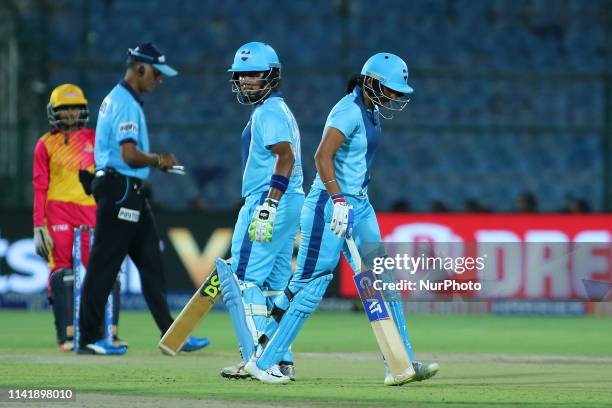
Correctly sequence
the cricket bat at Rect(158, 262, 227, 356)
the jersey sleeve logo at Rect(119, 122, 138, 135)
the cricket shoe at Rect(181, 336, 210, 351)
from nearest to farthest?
the cricket bat at Rect(158, 262, 227, 356)
the jersey sleeve logo at Rect(119, 122, 138, 135)
the cricket shoe at Rect(181, 336, 210, 351)

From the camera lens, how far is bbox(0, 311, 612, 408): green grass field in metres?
8.68

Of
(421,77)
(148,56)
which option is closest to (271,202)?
(148,56)

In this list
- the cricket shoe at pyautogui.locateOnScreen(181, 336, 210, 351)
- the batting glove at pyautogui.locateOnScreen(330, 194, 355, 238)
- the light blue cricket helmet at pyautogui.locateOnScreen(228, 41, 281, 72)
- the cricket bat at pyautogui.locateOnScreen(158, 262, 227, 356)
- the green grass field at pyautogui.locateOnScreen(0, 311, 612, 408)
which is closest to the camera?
the green grass field at pyautogui.locateOnScreen(0, 311, 612, 408)

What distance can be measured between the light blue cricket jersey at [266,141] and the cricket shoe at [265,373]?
1.16 m

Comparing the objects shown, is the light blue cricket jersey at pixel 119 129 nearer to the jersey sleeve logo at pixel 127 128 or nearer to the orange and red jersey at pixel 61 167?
the jersey sleeve logo at pixel 127 128

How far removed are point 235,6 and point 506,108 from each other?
237 inches

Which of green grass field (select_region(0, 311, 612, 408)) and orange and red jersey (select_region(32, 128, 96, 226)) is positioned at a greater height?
orange and red jersey (select_region(32, 128, 96, 226))

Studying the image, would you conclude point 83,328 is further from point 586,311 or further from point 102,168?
point 586,311

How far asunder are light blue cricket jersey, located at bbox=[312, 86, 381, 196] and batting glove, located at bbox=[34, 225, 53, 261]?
12.4 feet

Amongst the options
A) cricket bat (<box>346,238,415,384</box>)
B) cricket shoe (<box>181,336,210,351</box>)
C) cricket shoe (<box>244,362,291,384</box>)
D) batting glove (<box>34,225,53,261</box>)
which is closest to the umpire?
cricket shoe (<box>181,336,210,351</box>)

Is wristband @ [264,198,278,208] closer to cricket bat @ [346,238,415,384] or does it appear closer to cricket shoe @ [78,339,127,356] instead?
cricket bat @ [346,238,415,384]

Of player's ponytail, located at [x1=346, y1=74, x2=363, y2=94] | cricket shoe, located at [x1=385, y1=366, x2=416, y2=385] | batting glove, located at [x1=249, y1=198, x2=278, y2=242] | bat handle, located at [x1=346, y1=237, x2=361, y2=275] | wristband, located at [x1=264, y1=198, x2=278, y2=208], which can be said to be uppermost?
player's ponytail, located at [x1=346, y1=74, x2=363, y2=94]

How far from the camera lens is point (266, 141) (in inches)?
373

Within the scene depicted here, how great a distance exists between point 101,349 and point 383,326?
3328 millimetres
